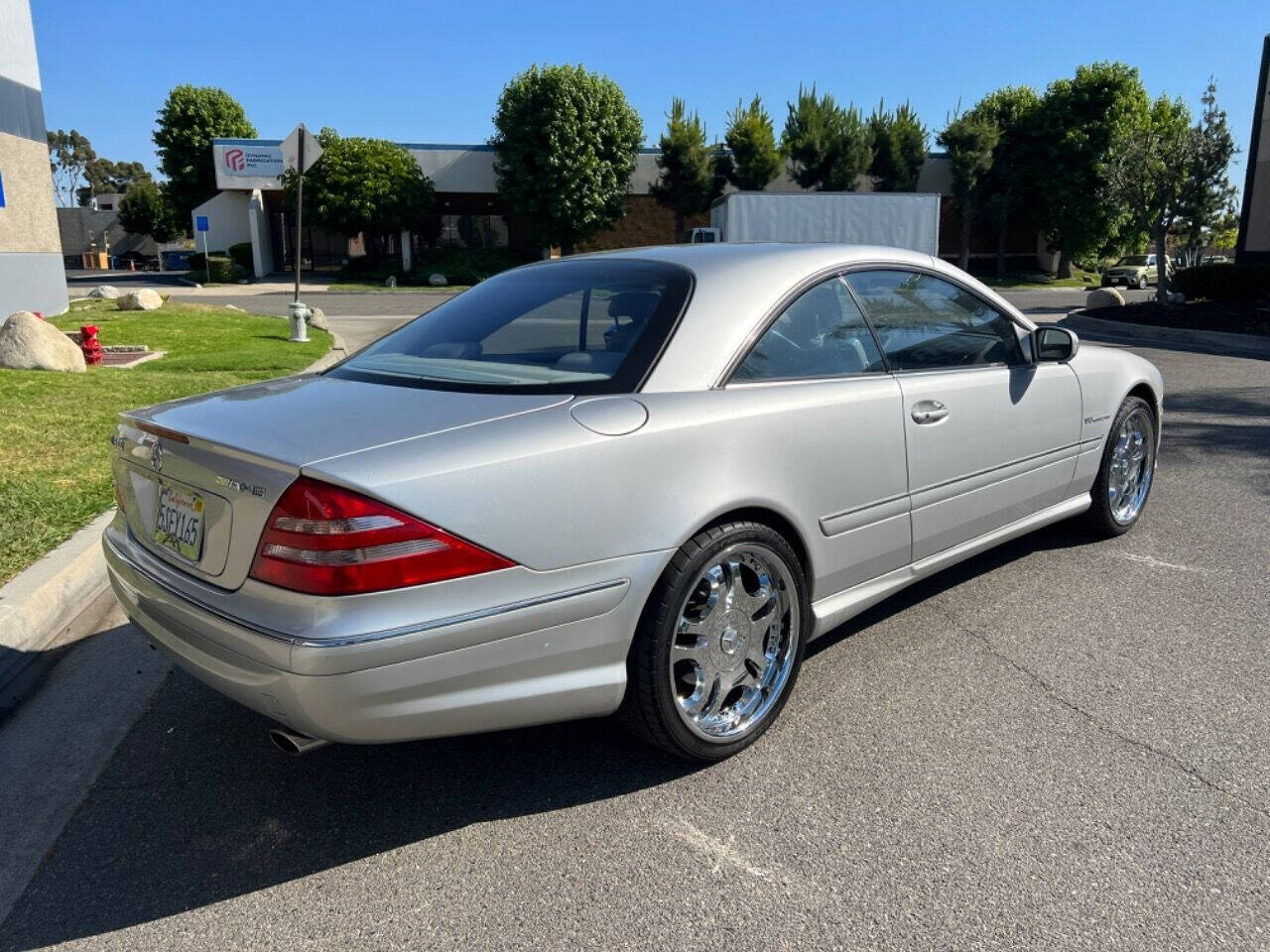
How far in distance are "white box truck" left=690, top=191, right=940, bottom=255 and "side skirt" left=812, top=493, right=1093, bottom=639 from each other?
20.4m

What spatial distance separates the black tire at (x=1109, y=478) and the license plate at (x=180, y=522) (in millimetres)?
3989

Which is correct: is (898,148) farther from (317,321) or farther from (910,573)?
(910,573)

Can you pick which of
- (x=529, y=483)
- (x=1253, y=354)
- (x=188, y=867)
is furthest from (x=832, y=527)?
(x=1253, y=354)

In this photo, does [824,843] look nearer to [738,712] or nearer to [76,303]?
[738,712]

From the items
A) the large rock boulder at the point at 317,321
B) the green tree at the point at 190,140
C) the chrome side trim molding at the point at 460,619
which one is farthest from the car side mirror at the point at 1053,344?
the green tree at the point at 190,140

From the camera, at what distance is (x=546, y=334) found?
→ 11.3 ft

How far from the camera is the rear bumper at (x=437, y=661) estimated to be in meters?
2.24

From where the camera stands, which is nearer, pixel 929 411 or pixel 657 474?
pixel 657 474

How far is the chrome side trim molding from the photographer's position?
221 centimetres

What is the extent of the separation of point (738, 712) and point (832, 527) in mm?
669

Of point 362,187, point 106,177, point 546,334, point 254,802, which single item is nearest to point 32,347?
point 546,334

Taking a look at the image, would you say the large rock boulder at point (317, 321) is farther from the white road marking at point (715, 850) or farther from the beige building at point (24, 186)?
the white road marking at point (715, 850)

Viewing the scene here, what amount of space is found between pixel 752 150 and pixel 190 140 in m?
32.2

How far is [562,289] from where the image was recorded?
11.4ft
